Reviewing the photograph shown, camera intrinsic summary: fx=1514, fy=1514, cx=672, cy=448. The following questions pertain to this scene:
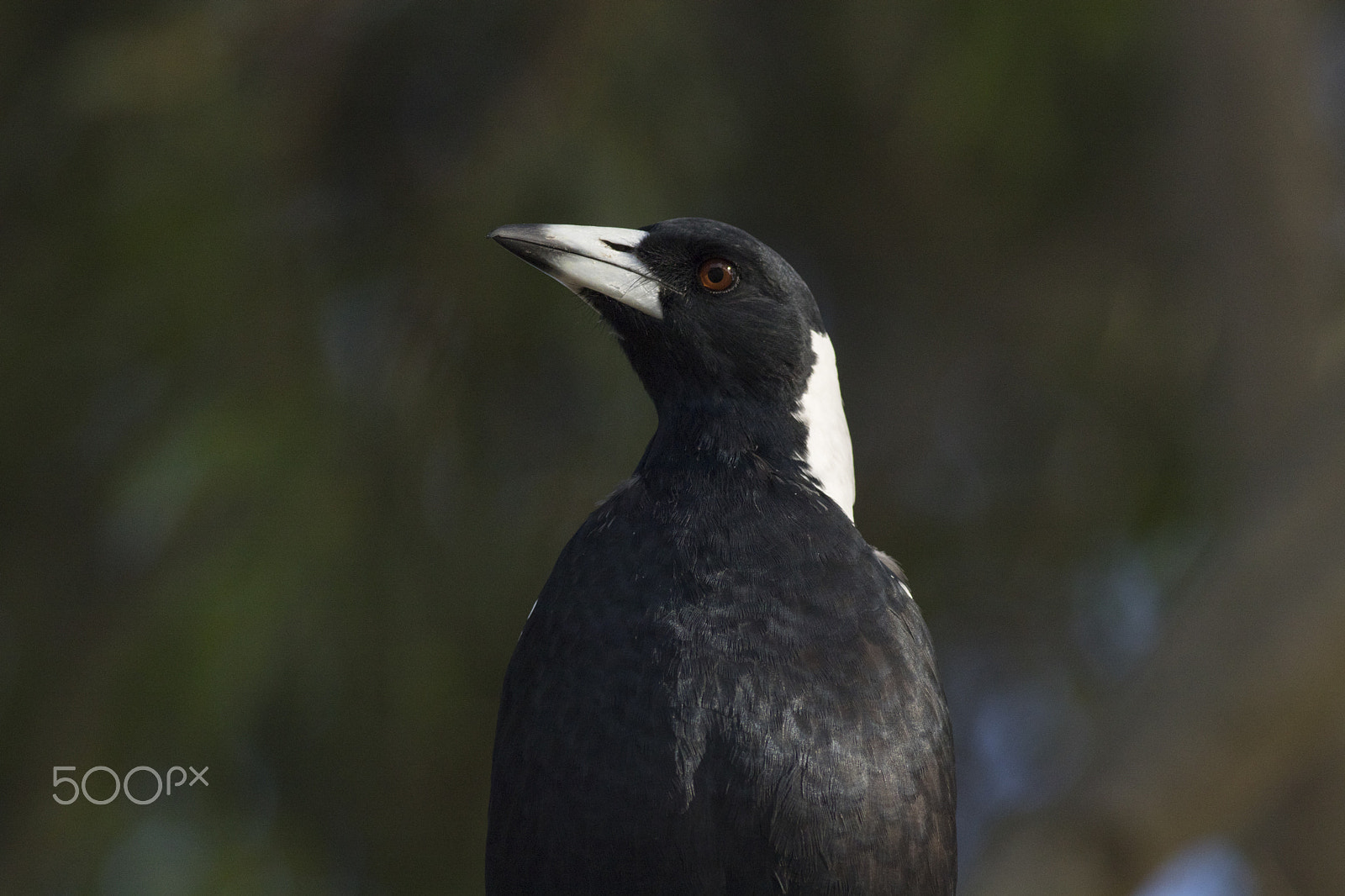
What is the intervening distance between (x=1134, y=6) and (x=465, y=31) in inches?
65.3

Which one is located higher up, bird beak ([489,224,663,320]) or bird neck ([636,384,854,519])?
bird beak ([489,224,663,320])

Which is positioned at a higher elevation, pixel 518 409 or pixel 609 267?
pixel 609 267

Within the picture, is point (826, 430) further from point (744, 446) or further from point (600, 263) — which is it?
point (600, 263)

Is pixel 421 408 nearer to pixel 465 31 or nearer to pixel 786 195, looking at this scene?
pixel 465 31

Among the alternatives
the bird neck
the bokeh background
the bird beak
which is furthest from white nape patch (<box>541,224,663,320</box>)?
the bokeh background

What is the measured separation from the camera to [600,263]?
207 centimetres

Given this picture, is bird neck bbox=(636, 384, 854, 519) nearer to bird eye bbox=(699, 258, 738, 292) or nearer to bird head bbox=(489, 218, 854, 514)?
bird head bbox=(489, 218, 854, 514)

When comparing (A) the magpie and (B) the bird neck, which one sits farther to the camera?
(B) the bird neck

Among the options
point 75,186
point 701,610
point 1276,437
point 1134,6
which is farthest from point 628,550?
point 1134,6

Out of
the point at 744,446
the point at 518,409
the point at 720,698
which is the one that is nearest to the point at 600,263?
the point at 744,446

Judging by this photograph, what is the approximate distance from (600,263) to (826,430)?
392 mm

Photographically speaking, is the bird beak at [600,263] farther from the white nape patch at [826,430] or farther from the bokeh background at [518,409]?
the bokeh background at [518,409]

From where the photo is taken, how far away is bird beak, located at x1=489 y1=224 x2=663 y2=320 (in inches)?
78.2

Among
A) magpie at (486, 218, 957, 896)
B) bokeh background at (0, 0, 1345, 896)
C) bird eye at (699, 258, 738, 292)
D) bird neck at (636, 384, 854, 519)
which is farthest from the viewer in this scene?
bokeh background at (0, 0, 1345, 896)
